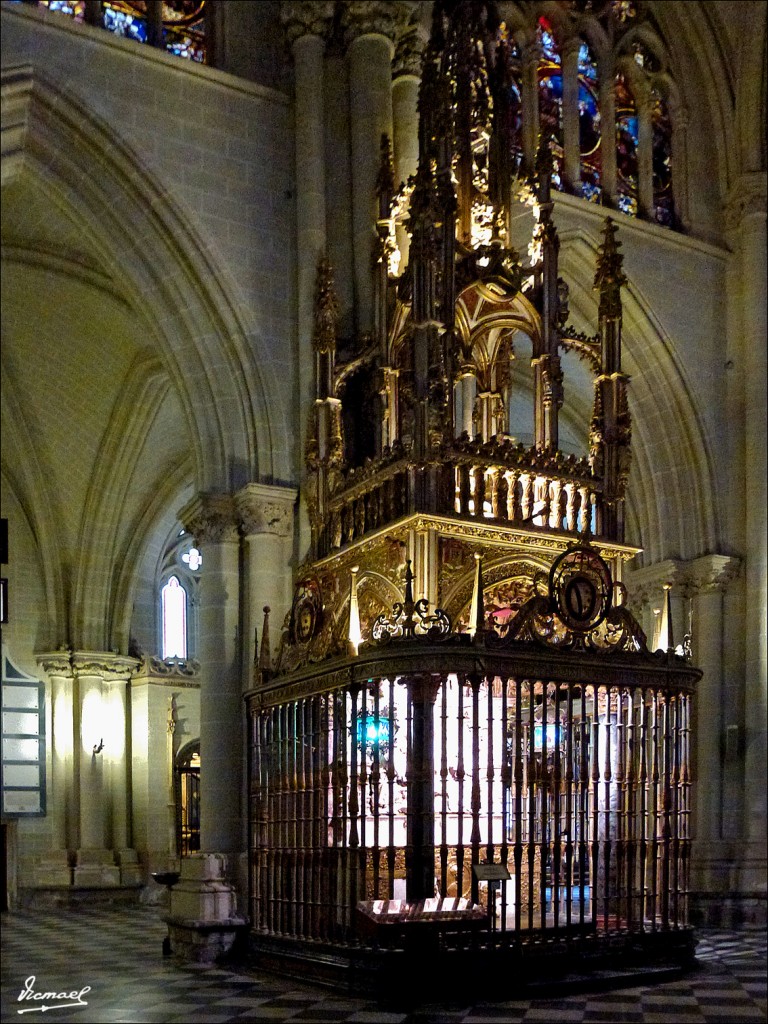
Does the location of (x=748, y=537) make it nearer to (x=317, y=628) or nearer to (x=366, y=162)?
(x=366, y=162)

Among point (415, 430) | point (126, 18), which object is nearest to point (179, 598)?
point (126, 18)

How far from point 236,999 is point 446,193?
692 centimetres

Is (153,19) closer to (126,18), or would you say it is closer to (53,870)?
(126,18)

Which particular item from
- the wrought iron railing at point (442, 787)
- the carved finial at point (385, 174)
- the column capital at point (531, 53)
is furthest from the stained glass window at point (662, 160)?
the wrought iron railing at point (442, 787)

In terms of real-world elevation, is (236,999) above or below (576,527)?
below

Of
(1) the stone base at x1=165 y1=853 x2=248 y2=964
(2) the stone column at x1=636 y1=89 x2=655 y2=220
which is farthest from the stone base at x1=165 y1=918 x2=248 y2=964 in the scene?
(2) the stone column at x1=636 y1=89 x2=655 y2=220

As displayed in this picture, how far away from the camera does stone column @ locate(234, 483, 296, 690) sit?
13.1 meters

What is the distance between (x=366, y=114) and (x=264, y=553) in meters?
4.74

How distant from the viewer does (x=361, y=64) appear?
14.2 m

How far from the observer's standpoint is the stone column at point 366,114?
1388 centimetres

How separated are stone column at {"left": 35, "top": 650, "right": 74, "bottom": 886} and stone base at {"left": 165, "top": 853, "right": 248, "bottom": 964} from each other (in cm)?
946

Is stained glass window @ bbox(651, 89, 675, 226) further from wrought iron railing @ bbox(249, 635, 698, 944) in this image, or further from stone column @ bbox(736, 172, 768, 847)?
wrought iron railing @ bbox(249, 635, 698, 944)

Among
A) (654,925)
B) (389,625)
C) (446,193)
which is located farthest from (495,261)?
(654,925)

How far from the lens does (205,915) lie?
11742 millimetres
